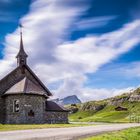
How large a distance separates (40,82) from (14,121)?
11182mm

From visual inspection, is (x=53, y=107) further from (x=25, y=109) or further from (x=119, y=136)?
(x=119, y=136)

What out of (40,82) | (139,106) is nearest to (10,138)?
(40,82)

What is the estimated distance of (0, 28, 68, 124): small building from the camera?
55688 millimetres

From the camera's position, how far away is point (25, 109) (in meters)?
55.5

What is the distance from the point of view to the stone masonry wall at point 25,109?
55500 millimetres

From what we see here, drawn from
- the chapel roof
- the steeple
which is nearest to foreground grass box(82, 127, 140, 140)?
the chapel roof

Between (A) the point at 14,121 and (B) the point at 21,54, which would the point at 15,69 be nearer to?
(B) the point at 21,54

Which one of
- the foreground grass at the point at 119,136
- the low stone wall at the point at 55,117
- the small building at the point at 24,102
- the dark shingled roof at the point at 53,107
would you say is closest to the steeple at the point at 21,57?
the small building at the point at 24,102

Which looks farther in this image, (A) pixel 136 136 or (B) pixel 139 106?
(B) pixel 139 106

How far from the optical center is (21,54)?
65062 mm

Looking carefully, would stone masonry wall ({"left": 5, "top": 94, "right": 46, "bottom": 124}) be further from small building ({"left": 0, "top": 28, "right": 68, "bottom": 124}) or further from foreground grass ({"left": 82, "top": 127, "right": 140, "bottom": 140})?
foreground grass ({"left": 82, "top": 127, "right": 140, "bottom": 140})

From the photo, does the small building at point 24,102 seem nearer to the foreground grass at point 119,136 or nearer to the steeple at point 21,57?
the steeple at point 21,57

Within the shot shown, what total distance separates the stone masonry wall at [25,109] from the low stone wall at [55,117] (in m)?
2.32

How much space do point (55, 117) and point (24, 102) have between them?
8244mm
